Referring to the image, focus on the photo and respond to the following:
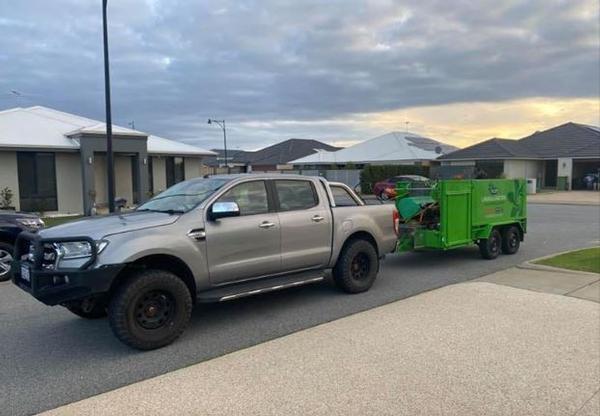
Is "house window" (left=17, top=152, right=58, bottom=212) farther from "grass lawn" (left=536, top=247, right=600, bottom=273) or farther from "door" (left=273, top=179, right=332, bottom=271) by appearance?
"grass lawn" (left=536, top=247, right=600, bottom=273)

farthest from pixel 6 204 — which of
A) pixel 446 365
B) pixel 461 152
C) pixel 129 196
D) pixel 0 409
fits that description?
pixel 461 152

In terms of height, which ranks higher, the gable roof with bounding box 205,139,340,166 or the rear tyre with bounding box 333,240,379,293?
the gable roof with bounding box 205,139,340,166

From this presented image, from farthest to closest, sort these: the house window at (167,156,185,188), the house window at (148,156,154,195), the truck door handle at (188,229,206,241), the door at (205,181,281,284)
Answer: the house window at (167,156,185,188), the house window at (148,156,154,195), the door at (205,181,281,284), the truck door handle at (188,229,206,241)

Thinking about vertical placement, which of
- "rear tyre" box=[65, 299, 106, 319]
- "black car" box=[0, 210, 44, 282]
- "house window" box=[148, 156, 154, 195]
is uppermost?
"house window" box=[148, 156, 154, 195]

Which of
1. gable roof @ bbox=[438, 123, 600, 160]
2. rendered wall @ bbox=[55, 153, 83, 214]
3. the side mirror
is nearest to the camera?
the side mirror

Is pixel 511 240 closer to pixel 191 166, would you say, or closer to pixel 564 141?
pixel 191 166

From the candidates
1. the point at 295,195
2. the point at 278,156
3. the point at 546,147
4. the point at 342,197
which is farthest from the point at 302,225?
the point at 278,156

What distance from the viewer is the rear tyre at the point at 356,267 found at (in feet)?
24.2

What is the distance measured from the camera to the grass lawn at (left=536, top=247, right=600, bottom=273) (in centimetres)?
912

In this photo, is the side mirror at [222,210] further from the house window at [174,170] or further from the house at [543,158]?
the house at [543,158]

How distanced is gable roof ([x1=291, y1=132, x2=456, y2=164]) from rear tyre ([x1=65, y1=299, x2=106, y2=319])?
4433 cm

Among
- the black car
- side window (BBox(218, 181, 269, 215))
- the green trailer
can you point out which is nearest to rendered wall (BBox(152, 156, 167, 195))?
the black car

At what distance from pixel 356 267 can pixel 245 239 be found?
219 cm

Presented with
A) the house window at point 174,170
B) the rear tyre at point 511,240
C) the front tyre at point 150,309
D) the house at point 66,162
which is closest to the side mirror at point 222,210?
the front tyre at point 150,309
